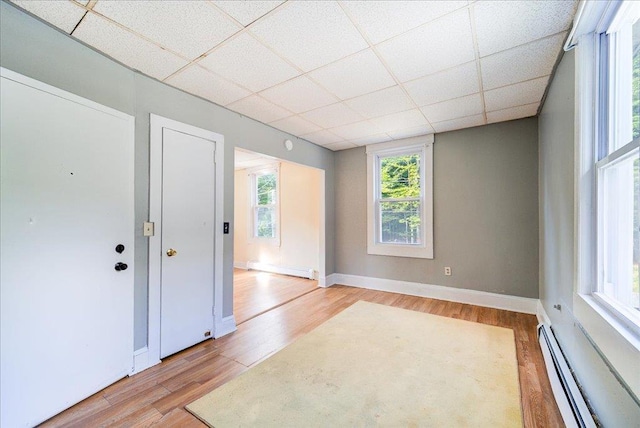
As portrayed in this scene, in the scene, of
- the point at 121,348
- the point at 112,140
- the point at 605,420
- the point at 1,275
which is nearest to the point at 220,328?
the point at 121,348

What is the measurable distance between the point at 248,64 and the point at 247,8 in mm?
574

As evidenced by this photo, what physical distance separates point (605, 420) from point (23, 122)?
11.2 ft

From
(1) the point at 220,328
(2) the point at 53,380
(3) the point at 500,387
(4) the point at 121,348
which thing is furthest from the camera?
(1) the point at 220,328

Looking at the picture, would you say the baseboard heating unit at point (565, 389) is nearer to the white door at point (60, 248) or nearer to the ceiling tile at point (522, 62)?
the ceiling tile at point (522, 62)

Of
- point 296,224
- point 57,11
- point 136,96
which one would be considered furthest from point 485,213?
point 57,11

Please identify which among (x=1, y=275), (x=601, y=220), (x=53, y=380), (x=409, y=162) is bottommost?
(x=53, y=380)

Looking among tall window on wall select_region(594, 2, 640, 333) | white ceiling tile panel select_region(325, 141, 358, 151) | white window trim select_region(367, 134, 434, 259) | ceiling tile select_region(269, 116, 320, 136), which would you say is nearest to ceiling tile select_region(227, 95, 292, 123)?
ceiling tile select_region(269, 116, 320, 136)

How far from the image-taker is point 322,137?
4051mm

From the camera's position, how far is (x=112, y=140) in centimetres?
197

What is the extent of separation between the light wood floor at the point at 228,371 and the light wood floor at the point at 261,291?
0.85 feet

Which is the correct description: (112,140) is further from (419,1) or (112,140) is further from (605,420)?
(605,420)

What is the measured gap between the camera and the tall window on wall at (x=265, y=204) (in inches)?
232

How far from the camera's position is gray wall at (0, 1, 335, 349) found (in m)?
1.57

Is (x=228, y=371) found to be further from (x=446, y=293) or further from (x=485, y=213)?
(x=485, y=213)
